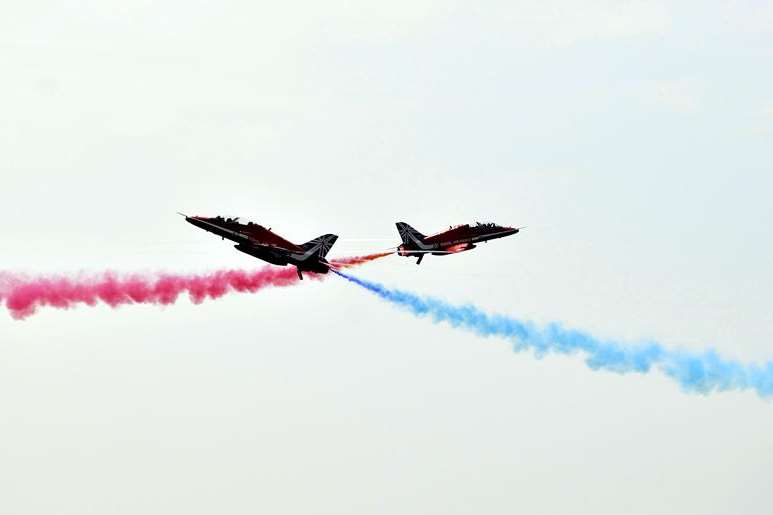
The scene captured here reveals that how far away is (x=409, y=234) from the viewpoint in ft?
486

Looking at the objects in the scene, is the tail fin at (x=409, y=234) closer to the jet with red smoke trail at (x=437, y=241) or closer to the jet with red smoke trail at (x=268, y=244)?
the jet with red smoke trail at (x=437, y=241)

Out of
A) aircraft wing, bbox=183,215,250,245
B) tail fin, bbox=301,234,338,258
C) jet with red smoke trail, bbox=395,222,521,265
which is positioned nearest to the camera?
aircraft wing, bbox=183,215,250,245

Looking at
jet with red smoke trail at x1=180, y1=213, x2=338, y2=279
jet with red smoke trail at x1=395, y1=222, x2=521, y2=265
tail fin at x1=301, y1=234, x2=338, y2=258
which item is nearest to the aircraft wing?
jet with red smoke trail at x1=180, y1=213, x2=338, y2=279

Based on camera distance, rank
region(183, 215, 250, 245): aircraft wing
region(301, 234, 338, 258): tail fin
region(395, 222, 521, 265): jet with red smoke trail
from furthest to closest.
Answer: region(395, 222, 521, 265): jet with red smoke trail, region(301, 234, 338, 258): tail fin, region(183, 215, 250, 245): aircraft wing

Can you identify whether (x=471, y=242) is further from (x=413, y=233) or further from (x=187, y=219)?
(x=187, y=219)

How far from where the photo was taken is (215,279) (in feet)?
462

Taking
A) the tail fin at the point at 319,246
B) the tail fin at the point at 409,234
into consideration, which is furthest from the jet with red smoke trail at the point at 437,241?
the tail fin at the point at 319,246

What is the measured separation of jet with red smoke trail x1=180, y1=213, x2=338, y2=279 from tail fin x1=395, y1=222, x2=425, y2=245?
13246 mm

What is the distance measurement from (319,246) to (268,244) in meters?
4.03

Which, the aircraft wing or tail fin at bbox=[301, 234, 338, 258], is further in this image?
tail fin at bbox=[301, 234, 338, 258]

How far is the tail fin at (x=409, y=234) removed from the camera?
485 feet

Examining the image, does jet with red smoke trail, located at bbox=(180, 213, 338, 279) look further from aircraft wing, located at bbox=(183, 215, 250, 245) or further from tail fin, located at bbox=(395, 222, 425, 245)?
tail fin, located at bbox=(395, 222, 425, 245)

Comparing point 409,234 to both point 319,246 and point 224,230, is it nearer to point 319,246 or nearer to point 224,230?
point 319,246

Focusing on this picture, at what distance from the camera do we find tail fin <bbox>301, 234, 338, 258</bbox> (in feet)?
444
